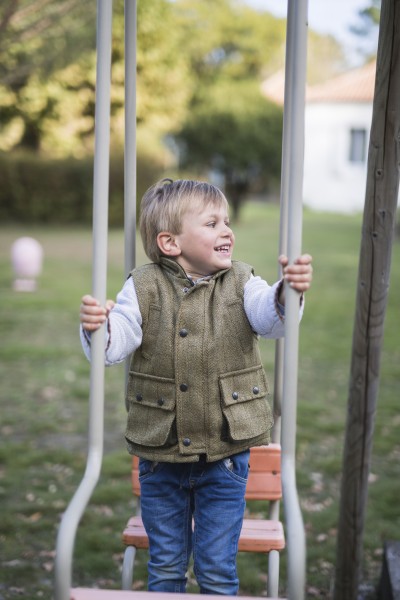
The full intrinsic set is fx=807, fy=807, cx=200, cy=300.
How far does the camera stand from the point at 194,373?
2.31m

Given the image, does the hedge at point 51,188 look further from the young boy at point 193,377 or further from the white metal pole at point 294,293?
the white metal pole at point 294,293

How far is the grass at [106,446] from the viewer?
12.3 feet

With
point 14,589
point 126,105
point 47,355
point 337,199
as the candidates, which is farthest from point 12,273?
point 337,199

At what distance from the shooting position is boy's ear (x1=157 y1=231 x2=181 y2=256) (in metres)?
2.42

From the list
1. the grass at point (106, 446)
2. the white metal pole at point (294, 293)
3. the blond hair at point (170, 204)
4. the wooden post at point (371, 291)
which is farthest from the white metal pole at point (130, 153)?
the grass at point (106, 446)

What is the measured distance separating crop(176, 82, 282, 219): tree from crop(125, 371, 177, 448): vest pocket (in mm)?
22176

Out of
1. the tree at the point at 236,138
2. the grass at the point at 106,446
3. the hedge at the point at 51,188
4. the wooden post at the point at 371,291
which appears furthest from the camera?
the tree at the point at 236,138

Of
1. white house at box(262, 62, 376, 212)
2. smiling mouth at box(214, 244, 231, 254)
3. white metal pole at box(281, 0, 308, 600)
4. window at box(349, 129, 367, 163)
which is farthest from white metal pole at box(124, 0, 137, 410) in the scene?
window at box(349, 129, 367, 163)

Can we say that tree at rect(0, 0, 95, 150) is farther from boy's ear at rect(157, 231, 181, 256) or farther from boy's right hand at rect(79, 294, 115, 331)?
boy's right hand at rect(79, 294, 115, 331)

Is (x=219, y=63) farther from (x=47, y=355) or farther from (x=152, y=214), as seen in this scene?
(x=152, y=214)

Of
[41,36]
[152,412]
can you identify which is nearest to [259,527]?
[152,412]

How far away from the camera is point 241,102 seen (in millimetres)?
25141

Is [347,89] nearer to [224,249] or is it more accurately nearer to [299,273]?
[224,249]

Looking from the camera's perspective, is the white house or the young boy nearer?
the young boy
